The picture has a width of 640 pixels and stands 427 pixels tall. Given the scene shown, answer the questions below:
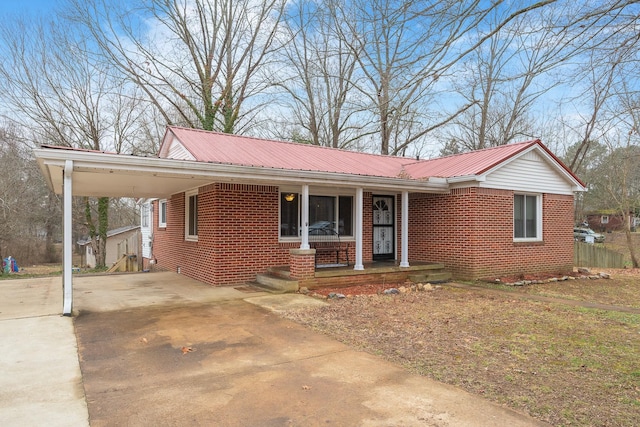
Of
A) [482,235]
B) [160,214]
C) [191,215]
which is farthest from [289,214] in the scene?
[160,214]

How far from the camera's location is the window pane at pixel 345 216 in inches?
466

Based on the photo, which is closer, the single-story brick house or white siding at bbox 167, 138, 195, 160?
the single-story brick house

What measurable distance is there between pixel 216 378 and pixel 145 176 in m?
5.28

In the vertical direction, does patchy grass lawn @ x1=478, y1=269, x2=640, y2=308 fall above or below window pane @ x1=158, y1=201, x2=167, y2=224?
below

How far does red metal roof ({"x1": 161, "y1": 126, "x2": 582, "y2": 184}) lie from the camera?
10.9 m

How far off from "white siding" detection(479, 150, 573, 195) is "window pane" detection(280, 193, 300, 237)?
16.2ft

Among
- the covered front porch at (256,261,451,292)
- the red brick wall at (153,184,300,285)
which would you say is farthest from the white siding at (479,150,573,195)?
the red brick wall at (153,184,300,285)

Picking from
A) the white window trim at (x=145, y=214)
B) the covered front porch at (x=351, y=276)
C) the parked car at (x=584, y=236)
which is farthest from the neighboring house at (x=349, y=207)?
the parked car at (x=584, y=236)

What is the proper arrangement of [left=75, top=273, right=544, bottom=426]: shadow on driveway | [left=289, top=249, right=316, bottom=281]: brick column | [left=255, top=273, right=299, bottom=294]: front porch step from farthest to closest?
[left=289, top=249, right=316, bottom=281]: brick column < [left=255, top=273, right=299, bottom=294]: front porch step < [left=75, top=273, right=544, bottom=426]: shadow on driveway

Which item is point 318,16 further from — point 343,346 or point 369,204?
point 369,204

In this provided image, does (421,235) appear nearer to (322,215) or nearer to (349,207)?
(349,207)

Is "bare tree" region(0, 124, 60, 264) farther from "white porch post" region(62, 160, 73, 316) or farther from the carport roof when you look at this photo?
"white porch post" region(62, 160, 73, 316)

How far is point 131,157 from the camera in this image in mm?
7203

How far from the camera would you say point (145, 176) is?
8.21m
